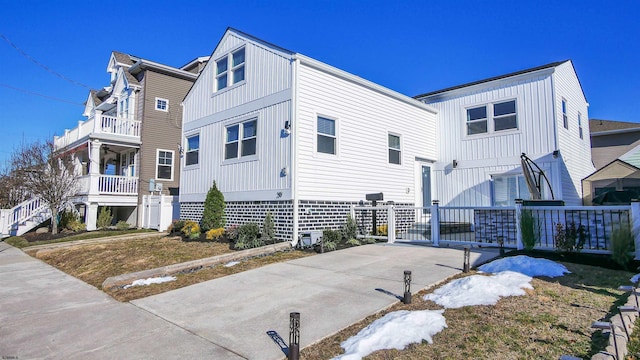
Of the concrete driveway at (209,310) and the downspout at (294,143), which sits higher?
the downspout at (294,143)

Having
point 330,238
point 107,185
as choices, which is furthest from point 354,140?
point 107,185

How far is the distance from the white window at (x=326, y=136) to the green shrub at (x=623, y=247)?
7.17m

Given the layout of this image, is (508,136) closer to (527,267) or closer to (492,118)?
(492,118)

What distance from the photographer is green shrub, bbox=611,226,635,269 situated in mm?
6465

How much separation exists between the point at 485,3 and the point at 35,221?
2107 centimetres

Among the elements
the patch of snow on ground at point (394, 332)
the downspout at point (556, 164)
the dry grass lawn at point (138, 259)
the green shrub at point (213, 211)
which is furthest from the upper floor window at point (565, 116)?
the green shrub at point (213, 211)

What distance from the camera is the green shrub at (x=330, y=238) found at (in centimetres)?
951

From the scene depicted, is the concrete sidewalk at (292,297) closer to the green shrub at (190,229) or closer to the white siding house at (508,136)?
the green shrub at (190,229)

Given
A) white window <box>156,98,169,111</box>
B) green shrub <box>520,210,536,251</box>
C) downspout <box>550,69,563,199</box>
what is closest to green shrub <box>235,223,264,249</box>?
green shrub <box>520,210,536,251</box>

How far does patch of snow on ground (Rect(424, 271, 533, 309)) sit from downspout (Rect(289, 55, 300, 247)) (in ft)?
16.8

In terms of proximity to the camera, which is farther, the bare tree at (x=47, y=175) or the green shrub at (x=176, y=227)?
the bare tree at (x=47, y=175)

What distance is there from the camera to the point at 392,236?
1045 centimetres

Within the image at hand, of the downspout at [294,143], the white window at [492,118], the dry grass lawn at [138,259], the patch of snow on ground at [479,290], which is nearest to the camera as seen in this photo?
the patch of snow on ground at [479,290]

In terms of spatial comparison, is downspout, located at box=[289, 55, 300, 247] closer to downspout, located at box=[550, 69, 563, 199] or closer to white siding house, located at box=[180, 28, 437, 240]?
white siding house, located at box=[180, 28, 437, 240]
